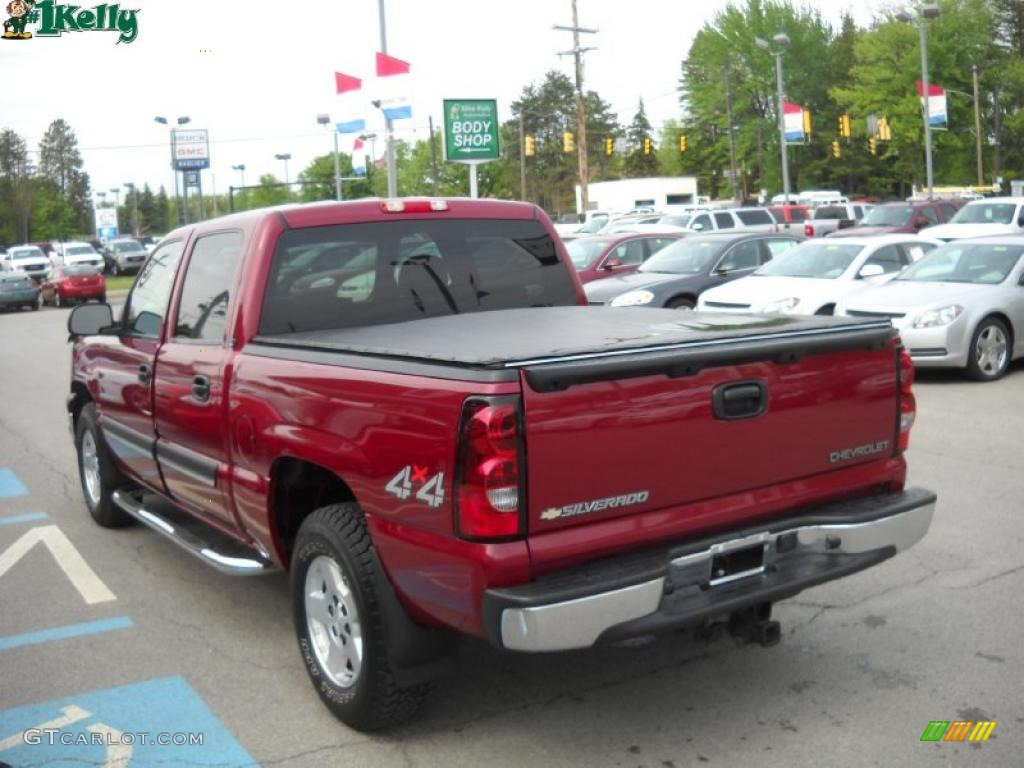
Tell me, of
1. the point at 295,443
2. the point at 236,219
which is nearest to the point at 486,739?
the point at 295,443

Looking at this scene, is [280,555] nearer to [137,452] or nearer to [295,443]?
[295,443]

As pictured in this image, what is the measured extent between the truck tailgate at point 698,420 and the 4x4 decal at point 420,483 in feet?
0.97

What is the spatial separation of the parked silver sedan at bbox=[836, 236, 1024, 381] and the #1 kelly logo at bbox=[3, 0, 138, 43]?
15.4 m

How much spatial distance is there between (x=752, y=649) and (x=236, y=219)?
3077mm

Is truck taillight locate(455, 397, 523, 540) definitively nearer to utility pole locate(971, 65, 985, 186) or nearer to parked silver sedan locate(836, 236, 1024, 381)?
parked silver sedan locate(836, 236, 1024, 381)

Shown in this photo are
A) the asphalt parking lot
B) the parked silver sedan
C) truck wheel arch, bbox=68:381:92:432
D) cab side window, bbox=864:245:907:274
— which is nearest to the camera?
the asphalt parking lot

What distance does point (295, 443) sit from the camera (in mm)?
4379

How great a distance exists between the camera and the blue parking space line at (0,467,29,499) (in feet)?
29.5

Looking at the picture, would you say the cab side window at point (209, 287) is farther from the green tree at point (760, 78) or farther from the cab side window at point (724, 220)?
the green tree at point (760, 78)

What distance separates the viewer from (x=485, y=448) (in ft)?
11.5

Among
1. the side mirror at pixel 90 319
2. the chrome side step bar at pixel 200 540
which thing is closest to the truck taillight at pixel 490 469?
the chrome side step bar at pixel 200 540

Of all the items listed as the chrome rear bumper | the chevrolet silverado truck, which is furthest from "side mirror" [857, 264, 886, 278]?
the chrome rear bumper

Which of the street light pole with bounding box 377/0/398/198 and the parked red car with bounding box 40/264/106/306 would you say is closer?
the street light pole with bounding box 377/0/398/198

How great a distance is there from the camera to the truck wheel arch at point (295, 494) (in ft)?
14.9
